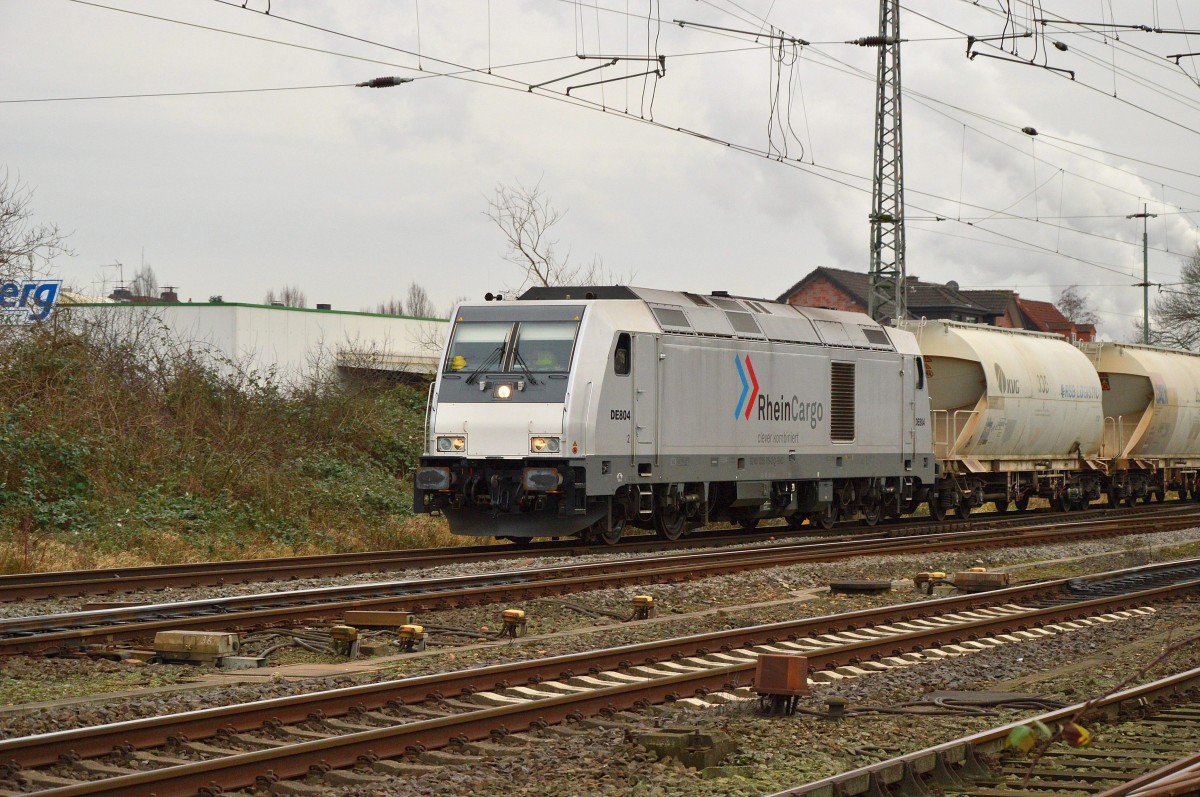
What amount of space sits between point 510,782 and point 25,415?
1604cm

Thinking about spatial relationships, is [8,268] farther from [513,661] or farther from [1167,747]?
[1167,747]

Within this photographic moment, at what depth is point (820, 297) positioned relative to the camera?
82000mm

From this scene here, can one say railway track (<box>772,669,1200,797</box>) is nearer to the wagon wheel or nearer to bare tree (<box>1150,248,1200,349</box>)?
the wagon wheel

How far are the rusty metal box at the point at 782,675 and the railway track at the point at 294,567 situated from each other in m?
8.06

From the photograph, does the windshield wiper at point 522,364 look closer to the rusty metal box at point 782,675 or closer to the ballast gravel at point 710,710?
the ballast gravel at point 710,710

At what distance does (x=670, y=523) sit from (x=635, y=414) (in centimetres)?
275

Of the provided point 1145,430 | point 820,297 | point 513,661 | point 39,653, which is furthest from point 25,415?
point 820,297

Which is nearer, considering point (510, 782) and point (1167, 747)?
point (510, 782)

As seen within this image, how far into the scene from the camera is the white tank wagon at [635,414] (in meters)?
18.9

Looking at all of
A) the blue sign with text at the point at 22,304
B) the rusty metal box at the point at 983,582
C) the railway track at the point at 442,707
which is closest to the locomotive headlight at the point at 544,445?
the rusty metal box at the point at 983,582

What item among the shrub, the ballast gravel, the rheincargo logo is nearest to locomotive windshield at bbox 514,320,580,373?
the ballast gravel

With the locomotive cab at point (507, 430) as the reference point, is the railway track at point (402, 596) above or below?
below

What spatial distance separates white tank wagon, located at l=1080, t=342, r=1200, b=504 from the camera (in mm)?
34625

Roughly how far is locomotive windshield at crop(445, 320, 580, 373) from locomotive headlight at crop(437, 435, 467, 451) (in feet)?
3.33
